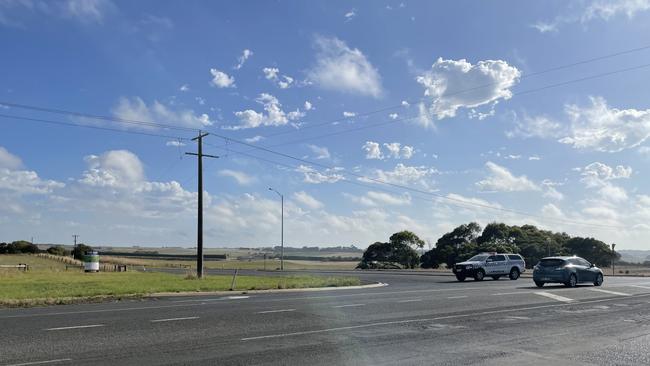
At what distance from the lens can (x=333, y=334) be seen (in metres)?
11.6

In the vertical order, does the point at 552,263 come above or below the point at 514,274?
above

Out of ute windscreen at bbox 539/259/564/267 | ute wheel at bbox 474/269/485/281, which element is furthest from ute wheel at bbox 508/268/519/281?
ute windscreen at bbox 539/259/564/267

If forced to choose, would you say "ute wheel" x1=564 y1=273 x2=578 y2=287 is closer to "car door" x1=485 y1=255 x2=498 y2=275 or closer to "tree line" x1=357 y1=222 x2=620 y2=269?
"car door" x1=485 y1=255 x2=498 y2=275

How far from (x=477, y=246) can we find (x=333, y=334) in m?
64.7

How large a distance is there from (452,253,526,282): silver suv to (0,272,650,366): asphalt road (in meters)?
16.5

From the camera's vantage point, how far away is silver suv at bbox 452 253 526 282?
Result: 35000 millimetres

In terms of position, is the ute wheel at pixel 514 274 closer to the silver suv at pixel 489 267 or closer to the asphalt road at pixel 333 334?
the silver suv at pixel 489 267

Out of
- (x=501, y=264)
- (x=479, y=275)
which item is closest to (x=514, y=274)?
(x=501, y=264)

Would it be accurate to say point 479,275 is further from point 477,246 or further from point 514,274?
point 477,246

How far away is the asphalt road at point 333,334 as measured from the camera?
9.06 meters

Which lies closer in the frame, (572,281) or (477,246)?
(572,281)

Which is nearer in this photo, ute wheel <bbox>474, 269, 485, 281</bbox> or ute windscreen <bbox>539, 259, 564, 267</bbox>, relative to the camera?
ute windscreen <bbox>539, 259, 564, 267</bbox>

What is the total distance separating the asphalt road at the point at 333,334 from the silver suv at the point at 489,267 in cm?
1651

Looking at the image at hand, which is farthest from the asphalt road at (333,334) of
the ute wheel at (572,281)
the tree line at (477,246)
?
the tree line at (477,246)
